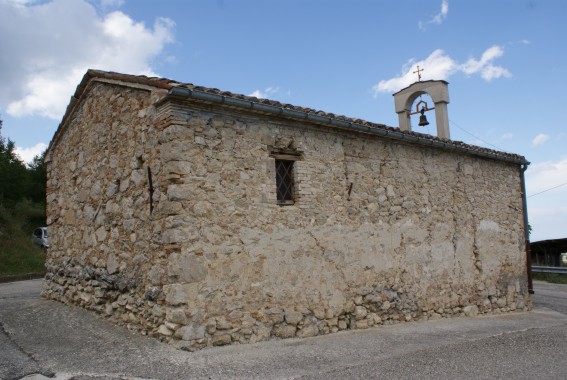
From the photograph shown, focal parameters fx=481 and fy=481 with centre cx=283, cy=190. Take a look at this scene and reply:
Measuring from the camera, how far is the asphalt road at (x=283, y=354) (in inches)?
187

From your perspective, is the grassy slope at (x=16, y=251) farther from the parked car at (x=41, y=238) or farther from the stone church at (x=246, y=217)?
the stone church at (x=246, y=217)

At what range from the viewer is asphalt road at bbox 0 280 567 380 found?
4762 millimetres

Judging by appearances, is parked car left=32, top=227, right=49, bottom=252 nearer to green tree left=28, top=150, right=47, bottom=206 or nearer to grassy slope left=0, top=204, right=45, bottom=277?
grassy slope left=0, top=204, right=45, bottom=277

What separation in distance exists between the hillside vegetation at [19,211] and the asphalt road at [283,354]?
373 inches

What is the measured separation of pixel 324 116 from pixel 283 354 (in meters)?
3.33

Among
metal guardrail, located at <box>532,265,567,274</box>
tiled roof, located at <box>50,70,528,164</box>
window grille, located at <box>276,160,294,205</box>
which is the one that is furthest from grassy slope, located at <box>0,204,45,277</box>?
metal guardrail, located at <box>532,265,567,274</box>

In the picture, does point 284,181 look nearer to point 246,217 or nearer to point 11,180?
point 246,217

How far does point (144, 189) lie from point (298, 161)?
2.16 m

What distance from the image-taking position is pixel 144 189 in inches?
247

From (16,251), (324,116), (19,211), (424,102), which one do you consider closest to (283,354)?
(324,116)

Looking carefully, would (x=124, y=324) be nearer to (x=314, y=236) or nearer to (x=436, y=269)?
(x=314, y=236)

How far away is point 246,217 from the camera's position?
6.16 m

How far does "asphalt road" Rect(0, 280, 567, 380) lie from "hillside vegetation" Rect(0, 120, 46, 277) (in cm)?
947

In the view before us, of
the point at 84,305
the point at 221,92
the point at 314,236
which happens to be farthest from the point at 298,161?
the point at 84,305
